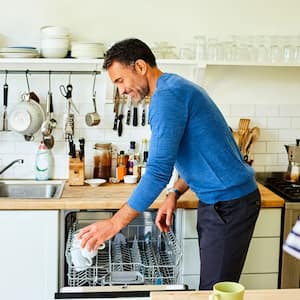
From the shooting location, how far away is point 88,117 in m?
3.28

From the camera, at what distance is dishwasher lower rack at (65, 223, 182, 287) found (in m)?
2.53

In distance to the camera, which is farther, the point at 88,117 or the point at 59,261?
the point at 88,117

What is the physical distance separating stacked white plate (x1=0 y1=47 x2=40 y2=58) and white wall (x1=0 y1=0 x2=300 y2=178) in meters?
0.23

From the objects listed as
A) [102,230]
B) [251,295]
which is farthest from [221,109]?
[251,295]

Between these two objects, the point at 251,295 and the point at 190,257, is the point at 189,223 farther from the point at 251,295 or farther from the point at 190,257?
the point at 251,295

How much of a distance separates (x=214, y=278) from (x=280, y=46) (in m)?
1.53

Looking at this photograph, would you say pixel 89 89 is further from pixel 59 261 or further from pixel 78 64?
pixel 59 261

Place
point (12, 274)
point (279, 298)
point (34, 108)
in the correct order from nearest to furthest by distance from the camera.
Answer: point (279, 298) < point (12, 274) < point (34, 108)

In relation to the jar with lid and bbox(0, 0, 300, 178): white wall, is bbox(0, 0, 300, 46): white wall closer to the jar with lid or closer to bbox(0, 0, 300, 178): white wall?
bbox(0, 0, 300, 178): white wall

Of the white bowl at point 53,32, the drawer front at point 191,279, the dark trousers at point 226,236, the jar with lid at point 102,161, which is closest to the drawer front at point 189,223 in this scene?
the drawer front at point 191,279

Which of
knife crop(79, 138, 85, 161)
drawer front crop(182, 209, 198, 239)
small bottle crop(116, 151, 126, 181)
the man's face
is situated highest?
the man's face

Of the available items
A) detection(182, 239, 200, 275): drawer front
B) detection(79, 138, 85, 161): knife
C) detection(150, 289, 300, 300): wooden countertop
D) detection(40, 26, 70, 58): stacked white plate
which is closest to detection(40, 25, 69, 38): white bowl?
detection(40, 26, 70, 58): stacked white plate

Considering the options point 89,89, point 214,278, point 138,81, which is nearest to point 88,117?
point 89,89

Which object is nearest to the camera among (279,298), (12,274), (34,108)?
(279,298)
